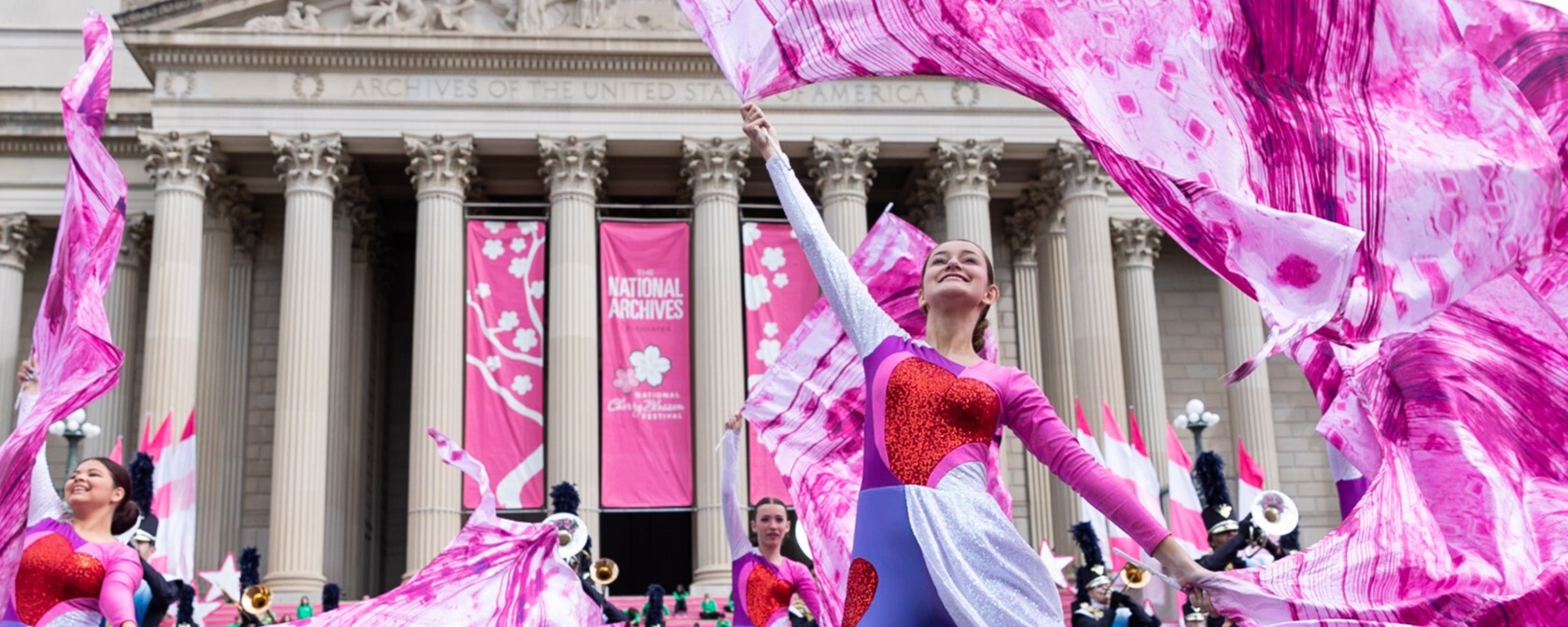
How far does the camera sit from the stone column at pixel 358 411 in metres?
32.6

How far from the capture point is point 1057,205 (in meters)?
33.1

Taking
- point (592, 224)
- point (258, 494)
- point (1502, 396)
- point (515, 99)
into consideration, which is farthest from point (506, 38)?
point (1502, 396)

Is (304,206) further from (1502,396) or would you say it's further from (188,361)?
(1502,396)

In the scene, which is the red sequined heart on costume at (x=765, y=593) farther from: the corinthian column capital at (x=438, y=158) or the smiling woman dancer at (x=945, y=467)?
the corinthian column capital at (x=438, y=158)

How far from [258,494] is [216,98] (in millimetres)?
8018

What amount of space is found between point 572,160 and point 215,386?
858cm

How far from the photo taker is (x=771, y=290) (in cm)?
2997

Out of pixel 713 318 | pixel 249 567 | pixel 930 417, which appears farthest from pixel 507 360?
pixel 930 417

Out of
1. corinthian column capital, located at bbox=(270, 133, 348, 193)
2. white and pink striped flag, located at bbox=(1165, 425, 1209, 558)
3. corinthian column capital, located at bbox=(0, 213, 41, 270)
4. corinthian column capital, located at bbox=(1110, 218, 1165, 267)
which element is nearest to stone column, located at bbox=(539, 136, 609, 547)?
corinthian column capital, located at bbox=(270, 133, 348, 193)

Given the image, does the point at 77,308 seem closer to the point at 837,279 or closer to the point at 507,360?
the point at 837,279

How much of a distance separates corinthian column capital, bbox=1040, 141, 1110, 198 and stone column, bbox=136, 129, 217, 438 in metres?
16.3

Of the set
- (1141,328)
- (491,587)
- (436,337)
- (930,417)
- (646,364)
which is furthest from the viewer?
(1141,328)

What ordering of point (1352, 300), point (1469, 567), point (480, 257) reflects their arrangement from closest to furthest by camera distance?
point (1352, 300) < point (1469, 567) < point (480, 257)

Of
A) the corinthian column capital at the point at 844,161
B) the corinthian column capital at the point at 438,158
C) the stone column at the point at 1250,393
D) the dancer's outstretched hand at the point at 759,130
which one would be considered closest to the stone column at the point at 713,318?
the corinthian column capital at the point at 844,161
